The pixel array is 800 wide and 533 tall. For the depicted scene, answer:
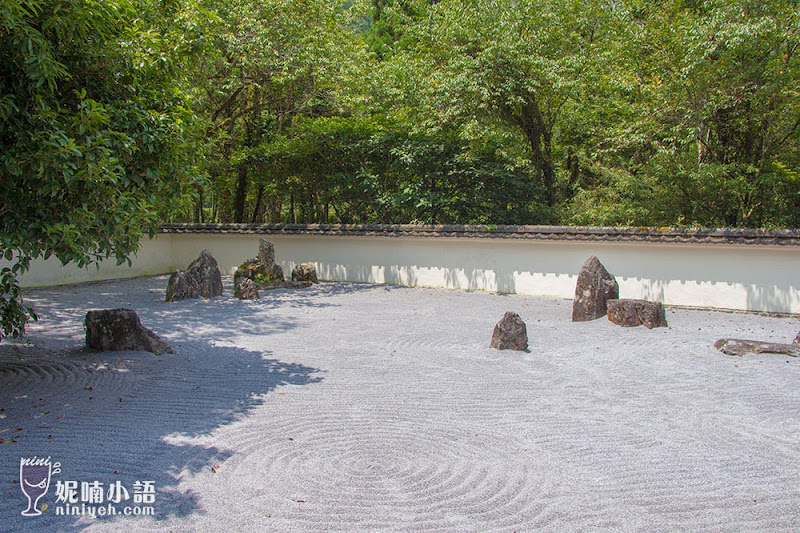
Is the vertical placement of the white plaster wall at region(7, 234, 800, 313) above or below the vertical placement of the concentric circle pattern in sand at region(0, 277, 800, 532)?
above

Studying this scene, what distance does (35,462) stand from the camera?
13.0ft

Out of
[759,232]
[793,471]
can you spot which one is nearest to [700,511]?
[793,471]

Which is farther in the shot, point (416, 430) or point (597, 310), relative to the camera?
point (597, 310)

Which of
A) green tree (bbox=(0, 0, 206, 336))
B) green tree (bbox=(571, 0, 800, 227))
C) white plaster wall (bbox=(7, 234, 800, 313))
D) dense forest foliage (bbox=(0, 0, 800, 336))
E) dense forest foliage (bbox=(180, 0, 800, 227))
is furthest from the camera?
dense forest foliage (bbox=(180, 0, 800, 227))

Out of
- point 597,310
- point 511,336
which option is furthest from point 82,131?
point 597,310

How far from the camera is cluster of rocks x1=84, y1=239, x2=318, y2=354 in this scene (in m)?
7.24

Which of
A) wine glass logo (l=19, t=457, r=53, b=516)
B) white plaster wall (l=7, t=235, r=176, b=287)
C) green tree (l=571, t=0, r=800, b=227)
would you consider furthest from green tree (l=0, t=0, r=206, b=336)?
green tree (l=571, t=0, r=800, b=227)

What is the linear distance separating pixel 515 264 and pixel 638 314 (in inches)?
184

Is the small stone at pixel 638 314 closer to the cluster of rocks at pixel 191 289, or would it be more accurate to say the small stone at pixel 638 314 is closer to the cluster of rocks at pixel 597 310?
the cluster of rocks at pixel 597 310

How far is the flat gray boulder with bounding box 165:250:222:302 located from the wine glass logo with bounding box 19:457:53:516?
8.88 m

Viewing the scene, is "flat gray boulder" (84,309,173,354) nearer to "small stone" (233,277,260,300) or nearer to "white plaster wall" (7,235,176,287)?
"small stone" (233,277,260,300)

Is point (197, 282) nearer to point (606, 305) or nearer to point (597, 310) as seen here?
point (597, 310)

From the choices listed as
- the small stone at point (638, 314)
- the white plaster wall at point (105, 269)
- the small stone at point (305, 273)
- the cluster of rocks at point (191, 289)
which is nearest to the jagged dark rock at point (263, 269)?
the cluster of rocks at point (191, 289)

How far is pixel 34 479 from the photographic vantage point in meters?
3.72
